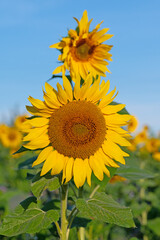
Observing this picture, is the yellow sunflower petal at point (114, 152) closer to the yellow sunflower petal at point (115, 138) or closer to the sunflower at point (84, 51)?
the yellow sunflower petal at point (115, 138)

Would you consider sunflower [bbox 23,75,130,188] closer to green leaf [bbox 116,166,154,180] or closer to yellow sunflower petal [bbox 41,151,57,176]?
yellow sunflower petal [bbox 41,151,57,176]

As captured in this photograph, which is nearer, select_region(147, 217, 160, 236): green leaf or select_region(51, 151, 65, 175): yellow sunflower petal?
select_region(51, 151, 65, 175): yellow sunflower petal

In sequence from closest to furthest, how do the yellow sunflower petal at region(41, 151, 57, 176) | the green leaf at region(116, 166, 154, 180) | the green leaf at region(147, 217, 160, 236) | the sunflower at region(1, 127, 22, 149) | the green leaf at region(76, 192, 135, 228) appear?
the green leaf at region(76, 192, 135, 228) < the yellow sunflower petal at region(41, 151, 57, 176) < the green leaf at region(116, 166, 154, 180) < the green leaf at region(147, 217, 160, 236) < the sunflower at region(1, 127, 22, 149)

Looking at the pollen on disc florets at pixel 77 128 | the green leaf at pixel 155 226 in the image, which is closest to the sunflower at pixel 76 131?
the pollen on disc florets at pixel 77 128

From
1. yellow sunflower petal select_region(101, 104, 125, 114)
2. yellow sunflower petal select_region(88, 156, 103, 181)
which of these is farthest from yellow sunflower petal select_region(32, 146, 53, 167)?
yellow sunflower petal select_region(101, 104, 125, 114)

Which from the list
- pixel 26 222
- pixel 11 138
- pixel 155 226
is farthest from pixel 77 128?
pixel 11 138

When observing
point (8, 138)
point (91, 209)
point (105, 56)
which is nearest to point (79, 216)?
point (91, 209)
